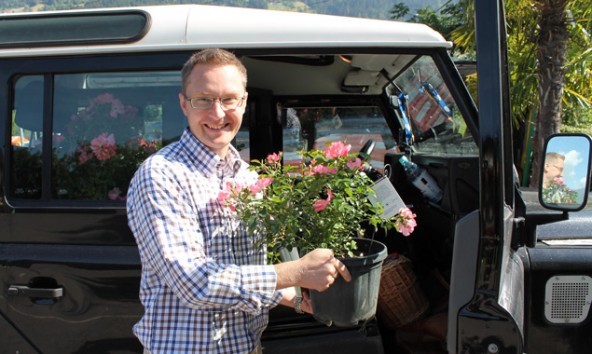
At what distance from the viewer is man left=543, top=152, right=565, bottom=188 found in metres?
1.85

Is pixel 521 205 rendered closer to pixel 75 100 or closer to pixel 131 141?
pixel 131 141

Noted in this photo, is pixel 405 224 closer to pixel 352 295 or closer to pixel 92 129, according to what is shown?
pixel 352 295

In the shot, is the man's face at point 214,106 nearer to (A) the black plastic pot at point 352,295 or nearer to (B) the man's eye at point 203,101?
(B) the man's eye at point 203,101

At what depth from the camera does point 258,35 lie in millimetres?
1990

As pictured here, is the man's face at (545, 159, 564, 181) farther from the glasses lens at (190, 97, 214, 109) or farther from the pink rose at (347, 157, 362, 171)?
the glasses lens at (190, 97, 214, 109)

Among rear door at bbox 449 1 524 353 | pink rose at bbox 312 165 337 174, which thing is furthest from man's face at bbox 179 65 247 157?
rear door at bbox 449 1 524 353

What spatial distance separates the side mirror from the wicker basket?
73 cm

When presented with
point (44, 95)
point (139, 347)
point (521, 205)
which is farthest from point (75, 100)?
point (521, 205)

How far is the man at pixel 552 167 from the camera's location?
1.85 meters

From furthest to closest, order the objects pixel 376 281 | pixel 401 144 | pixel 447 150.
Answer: pixel 401 144 → pixel 447 150 → pixel 376 281

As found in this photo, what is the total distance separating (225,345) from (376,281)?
1.61 feet

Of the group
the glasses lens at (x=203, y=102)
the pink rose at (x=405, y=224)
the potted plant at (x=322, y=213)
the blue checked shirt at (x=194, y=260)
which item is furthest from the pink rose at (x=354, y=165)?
the glasses lens at (x=203, y=102)

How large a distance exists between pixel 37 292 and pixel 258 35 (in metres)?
1.26

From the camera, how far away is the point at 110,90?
2.09 metres
